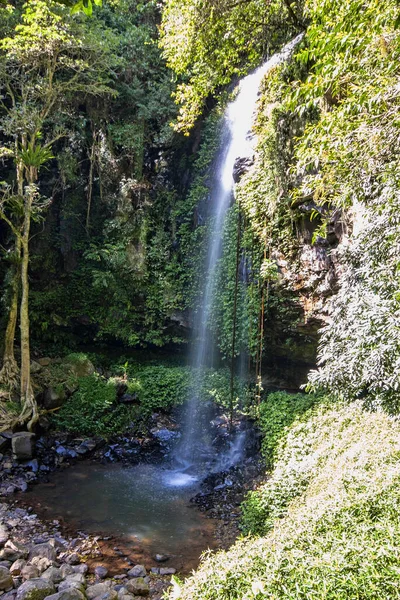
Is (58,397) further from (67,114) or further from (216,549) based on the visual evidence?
(67,114)

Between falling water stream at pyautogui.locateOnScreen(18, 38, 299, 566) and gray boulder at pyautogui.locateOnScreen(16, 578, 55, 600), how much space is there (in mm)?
1393

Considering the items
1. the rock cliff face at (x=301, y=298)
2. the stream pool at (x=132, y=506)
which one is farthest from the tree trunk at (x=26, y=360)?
the rock cliff face at (x=301, y=298)

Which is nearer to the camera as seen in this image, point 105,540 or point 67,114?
point 105,540

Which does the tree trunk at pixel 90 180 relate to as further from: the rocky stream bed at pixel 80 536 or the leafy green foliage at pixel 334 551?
the leafy green foliage at pixel 334 551

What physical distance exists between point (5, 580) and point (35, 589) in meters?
0.42

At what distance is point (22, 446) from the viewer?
7004 millimetres

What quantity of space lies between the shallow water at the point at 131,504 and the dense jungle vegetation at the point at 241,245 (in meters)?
0.95

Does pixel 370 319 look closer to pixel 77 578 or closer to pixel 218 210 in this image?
pixel 77 578

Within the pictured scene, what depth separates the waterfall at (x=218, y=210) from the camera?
27.6 ft

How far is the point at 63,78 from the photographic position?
1027 centimetres

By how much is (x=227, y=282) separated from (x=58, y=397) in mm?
4503

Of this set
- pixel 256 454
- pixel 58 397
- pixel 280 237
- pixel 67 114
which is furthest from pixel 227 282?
pixel 67 114

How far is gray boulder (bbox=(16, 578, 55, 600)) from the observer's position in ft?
12.0

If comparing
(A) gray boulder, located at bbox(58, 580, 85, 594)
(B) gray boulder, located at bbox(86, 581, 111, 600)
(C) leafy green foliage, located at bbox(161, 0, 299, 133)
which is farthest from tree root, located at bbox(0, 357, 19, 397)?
(C) leafy green foliage, located at bbox(161, 0, 299, 133)
